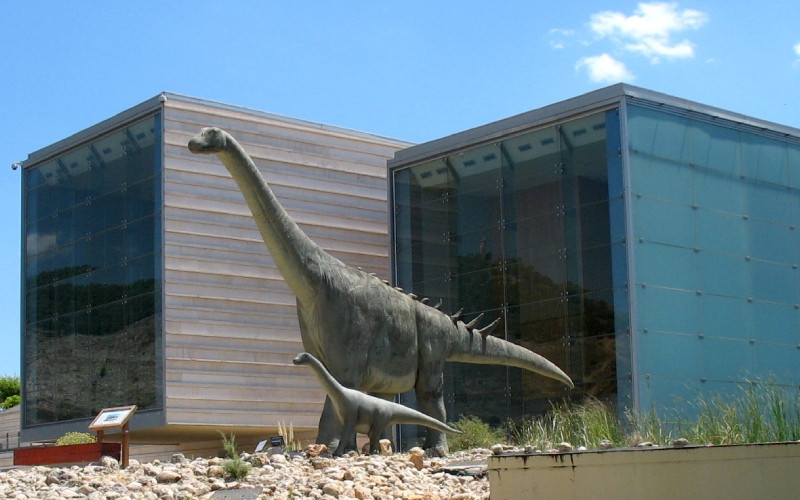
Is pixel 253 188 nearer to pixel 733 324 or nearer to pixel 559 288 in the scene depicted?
pixel 559 288

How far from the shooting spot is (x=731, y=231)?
22328 mm

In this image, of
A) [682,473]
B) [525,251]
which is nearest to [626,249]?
[525,251]

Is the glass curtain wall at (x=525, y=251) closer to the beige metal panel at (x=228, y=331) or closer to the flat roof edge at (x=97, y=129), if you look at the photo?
the beige metal panel at (x=228, y=331)

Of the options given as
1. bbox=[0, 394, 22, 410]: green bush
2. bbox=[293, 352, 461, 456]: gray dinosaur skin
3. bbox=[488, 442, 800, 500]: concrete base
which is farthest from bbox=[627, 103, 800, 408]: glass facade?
bbox=[0, 394, 22, 410]: green bush

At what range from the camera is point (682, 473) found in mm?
8750

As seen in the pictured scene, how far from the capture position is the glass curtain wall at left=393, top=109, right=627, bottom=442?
21359 millimetres

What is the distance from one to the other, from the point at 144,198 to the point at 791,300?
12.1m

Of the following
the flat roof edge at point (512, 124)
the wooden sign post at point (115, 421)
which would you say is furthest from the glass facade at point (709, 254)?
the wooden sign post at point (115, 421)

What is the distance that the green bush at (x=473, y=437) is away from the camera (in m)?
19.4

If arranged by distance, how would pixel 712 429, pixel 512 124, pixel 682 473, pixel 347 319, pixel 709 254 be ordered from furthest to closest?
pixel 512 124 < pixel 709 254 < pixel 347 319 < pixel 712 429 < pixel 682 473

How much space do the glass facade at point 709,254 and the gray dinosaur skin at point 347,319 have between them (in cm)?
485

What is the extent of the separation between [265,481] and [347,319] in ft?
13.4

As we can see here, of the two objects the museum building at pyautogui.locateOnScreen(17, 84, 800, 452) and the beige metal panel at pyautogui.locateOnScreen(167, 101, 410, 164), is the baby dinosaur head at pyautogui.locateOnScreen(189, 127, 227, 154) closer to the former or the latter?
the museum building at pyautogui.locateOnScreen(17, 84, 800, 452)

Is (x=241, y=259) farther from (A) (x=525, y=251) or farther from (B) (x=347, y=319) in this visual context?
(B) (x=347, y=319)
